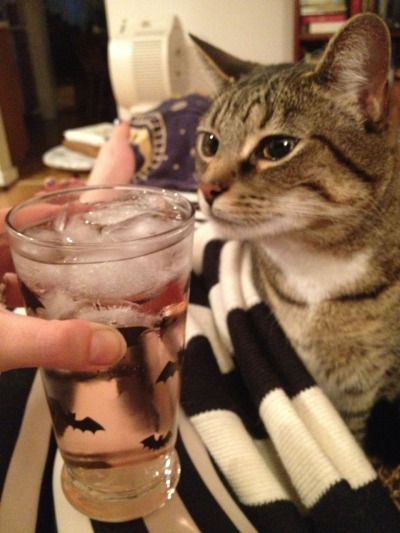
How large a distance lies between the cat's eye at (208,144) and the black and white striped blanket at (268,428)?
194mm

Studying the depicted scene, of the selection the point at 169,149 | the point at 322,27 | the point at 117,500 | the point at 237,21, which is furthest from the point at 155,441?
the point at 237,21

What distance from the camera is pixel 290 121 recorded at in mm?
630

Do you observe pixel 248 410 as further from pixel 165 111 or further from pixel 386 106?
pixel 165 111

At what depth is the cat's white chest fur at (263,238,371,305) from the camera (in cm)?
67

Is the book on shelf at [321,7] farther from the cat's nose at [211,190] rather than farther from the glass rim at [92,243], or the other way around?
the glass rim at [92,243]

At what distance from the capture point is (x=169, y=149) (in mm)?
1582

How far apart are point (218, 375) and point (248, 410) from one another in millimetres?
67

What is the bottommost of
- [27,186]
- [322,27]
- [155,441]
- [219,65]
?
[27,186]

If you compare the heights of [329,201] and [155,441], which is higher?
[329,201]

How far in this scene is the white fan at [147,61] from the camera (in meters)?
2.72

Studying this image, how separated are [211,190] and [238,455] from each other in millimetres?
334

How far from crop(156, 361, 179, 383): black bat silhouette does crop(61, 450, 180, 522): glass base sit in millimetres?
105

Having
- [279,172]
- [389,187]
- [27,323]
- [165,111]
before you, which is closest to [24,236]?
[27,323]

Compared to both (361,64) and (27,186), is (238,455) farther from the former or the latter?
(27,186)
